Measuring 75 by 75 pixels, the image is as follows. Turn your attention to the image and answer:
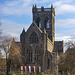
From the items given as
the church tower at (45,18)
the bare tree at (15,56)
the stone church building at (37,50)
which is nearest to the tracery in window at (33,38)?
the stone church building at (37,50)

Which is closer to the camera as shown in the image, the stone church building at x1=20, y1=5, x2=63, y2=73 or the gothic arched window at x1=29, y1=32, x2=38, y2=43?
the stone church building at x1=20, y1=5, x2=63, y2=73

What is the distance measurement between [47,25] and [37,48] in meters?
16.1

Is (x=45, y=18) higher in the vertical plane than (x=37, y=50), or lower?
higher

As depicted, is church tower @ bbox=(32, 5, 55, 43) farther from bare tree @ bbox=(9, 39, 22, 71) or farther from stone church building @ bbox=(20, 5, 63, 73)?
bare tree @ bbox=(9, 39, 22, 71)

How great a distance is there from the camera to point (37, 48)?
276 ft

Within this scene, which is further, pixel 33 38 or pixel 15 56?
pixel 33 38

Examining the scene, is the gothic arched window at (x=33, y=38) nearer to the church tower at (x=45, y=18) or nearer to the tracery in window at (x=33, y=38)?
the tracery in window at (x=33, y=38)

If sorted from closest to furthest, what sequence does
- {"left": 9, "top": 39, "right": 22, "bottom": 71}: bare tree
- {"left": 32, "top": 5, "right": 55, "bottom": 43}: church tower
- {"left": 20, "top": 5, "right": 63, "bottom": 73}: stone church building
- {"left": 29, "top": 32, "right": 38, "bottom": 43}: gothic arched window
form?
{"left": 9, "top": 39, "right": 22, "bottom": 71}: bare tree < {"left": 20, "top": 5, "right": 63, "bottom": 73}: stone church building < {"left": 29, "top": 32, "right": 38, "bottom": 43}: gothic arched window < {"left": 32, "top": 5, "right": 55, "bottom": 43}: church tower

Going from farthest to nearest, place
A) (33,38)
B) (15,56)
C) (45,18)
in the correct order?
(45,18) < (33,38) < (15,56)

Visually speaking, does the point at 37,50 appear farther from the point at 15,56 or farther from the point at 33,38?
the point at 15,56

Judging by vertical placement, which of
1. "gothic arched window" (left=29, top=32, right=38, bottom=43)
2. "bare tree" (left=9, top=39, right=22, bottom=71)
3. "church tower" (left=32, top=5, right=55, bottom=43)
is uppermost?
→ "church tower" (left=32, top=5, right=55, bottom=43)

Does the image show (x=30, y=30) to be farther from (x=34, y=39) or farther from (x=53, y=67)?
(x=53, y=67)

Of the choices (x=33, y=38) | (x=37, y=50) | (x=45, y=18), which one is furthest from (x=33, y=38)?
(x=45, y=18)

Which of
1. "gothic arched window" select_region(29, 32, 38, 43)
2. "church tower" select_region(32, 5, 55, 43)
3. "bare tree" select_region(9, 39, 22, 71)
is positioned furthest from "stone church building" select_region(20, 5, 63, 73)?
"church tower" select_region(32, 5, 55, 43)
